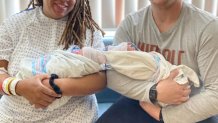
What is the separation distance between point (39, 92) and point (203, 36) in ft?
2.03

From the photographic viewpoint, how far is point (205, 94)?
3.70ft

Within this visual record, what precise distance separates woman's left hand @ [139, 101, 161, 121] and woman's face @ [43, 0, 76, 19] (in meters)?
0.48

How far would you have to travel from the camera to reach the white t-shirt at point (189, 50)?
113 cm

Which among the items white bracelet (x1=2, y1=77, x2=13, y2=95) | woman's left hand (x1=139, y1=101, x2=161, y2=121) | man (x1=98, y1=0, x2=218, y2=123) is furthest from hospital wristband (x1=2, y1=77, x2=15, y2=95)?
woman's left hand (x1=139, y1=101, x2=161, y2=121)

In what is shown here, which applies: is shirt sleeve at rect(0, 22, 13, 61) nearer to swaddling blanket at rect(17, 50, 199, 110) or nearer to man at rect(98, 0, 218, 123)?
swaddling blanket at rect(17, 50, 199, 110)

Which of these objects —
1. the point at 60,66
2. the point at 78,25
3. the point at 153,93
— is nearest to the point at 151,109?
the point at 153,93

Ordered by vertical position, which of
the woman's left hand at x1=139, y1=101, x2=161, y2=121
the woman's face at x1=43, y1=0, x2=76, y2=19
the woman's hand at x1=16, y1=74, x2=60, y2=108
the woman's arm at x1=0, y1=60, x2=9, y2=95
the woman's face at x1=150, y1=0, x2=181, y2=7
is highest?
the woman's face at x1=150, y1=0, x2=181, y2=7

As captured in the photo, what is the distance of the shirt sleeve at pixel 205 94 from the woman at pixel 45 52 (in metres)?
0.32

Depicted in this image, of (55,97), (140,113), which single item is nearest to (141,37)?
(140,113)

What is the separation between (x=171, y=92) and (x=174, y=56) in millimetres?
164

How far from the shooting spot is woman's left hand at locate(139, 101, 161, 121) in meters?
1.19

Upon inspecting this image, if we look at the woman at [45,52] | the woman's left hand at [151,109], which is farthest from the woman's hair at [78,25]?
the woman's left hand at [151,109]

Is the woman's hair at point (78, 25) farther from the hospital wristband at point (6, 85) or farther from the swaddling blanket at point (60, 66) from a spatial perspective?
the hospital wristband at point (6, 85)

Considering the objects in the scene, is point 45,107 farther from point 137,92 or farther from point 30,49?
point 137,92
